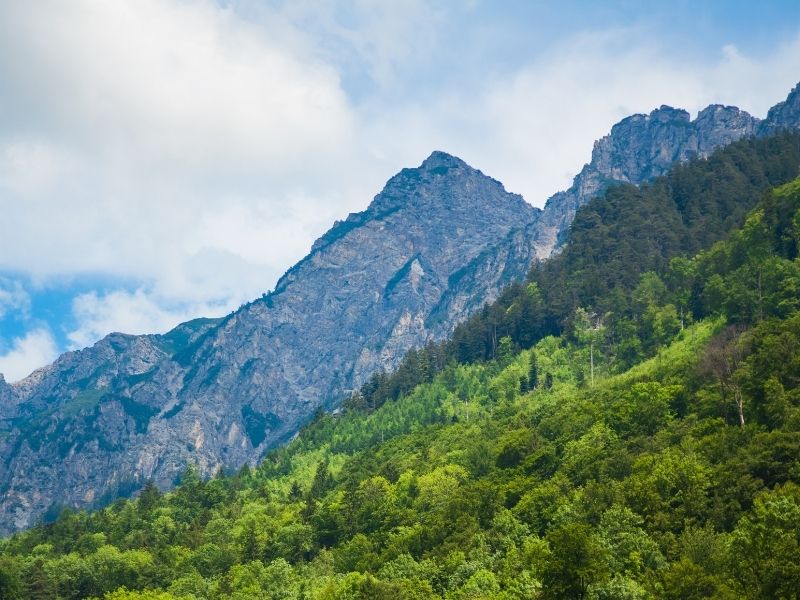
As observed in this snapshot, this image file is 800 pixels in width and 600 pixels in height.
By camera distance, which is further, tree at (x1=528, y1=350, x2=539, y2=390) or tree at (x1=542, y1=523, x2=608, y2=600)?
tree at (x1=528, y1=350, x2=539, y2=390)

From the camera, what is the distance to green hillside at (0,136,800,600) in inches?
2419

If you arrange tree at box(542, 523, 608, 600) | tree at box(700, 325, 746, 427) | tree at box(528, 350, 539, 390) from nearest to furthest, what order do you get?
tree at box(542, 523, 608, 600)
tree at box(700, 325, 746, 427)
tree at box(528, 350, 539, 390)

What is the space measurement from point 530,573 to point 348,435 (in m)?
122

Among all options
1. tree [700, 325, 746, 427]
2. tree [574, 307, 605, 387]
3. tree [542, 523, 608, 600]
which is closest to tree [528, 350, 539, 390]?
tree [574, 307, 605, 387]

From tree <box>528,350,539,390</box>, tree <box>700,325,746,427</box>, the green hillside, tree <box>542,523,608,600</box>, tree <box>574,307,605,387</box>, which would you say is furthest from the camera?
tree <box>574,307,605,387</box>

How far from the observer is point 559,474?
9125 cm

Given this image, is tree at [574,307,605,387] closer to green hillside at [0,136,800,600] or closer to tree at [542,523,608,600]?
green hillside at [0,136,800,600]

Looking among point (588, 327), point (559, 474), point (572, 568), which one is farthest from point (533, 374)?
point (572, 568)

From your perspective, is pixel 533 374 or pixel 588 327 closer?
pixel 533 374

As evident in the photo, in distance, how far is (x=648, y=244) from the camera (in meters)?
190

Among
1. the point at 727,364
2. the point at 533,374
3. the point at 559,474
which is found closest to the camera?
the point at 559,474

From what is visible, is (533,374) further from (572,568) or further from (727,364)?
(572,568)

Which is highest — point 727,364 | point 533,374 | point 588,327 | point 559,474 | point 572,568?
point 588,327

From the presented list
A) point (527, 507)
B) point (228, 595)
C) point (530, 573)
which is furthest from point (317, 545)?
point (530, 573)
